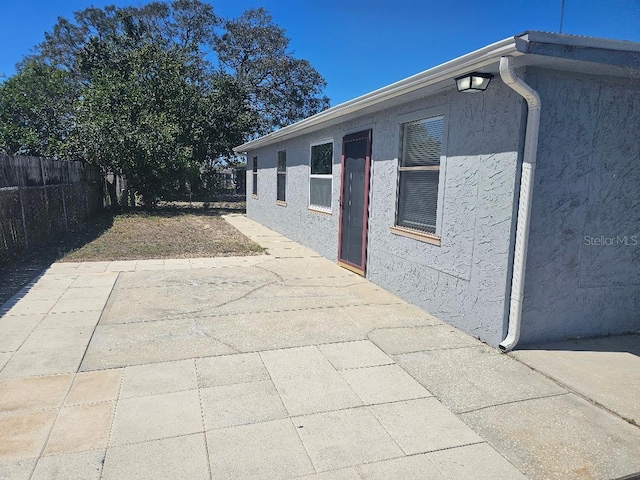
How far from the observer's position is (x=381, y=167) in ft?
20.4

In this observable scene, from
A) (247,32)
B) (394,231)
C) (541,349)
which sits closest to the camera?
(541,349)

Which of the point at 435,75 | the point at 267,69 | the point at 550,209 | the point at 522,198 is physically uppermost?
the point at 267,69

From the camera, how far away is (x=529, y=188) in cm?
376

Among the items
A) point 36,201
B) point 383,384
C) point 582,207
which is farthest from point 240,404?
point 36,201

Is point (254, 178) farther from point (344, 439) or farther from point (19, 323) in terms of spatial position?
point (344, 439)

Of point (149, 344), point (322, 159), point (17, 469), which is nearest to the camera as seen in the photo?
point (17, 469)

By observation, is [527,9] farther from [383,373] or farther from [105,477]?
[105,477]

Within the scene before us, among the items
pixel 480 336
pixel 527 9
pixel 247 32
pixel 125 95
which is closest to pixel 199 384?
pixel 480 336

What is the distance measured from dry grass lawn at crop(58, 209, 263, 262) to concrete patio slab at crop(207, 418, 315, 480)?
20.6 feet

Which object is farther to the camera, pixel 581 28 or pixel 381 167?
pixel 381 167

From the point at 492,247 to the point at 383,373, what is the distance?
5.51 ft

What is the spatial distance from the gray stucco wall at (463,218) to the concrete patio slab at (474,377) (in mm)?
389

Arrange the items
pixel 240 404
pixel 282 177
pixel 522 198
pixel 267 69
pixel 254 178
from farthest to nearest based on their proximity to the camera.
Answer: pixel 267 69 → pixel 254 178 → pixel 282 177 → pixel 522 198 → pixel 240 404

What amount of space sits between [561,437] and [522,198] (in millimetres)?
1997
